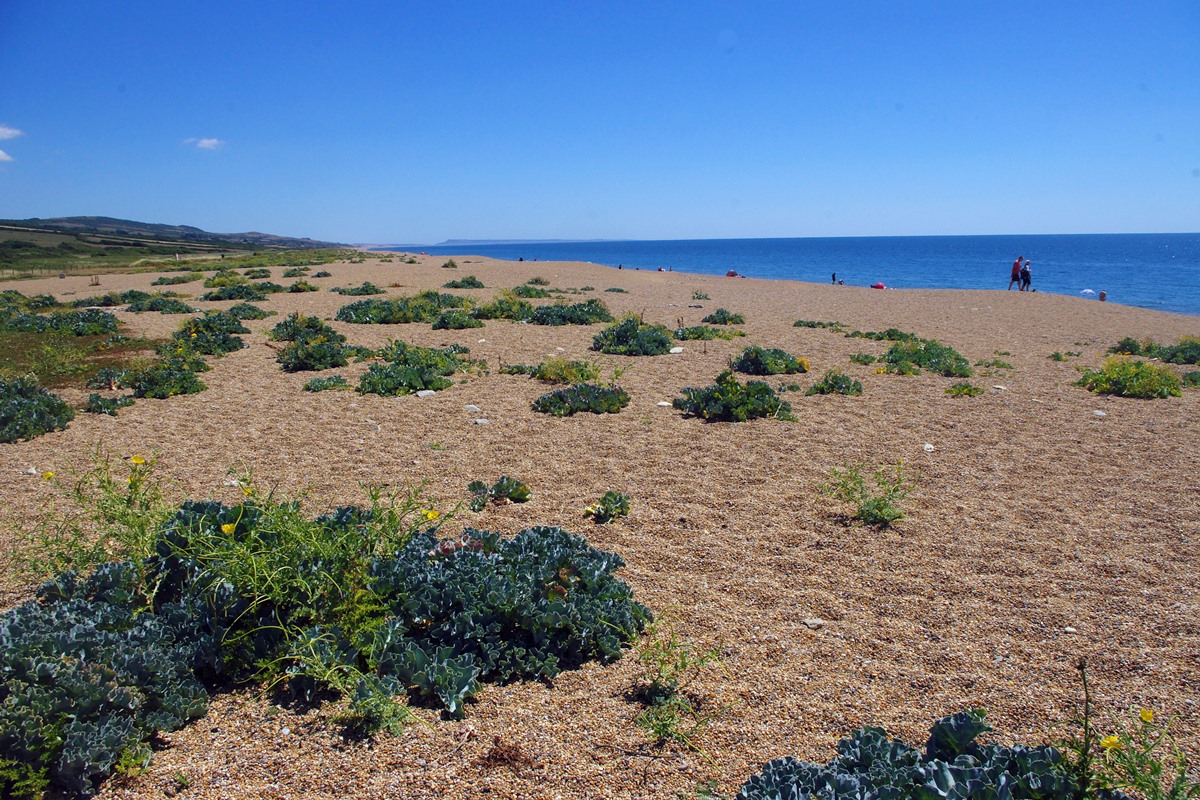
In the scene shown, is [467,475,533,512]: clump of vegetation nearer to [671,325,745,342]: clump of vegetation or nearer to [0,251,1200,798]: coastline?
[0,251,1200,798]: coastline

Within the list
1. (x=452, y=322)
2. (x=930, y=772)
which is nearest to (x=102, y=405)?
(x=452, y=322)

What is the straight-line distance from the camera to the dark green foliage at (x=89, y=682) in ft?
8.05

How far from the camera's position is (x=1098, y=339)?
14.3 m

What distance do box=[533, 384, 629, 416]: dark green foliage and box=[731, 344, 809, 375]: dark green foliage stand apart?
105 inches

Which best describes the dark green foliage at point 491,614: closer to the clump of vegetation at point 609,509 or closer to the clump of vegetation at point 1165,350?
the clump of vegetation at point 609,509

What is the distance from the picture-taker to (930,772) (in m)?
2.31

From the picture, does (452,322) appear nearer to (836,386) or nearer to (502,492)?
(836,386)

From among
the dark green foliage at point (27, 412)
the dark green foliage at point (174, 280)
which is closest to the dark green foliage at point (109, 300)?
the dark green foliage at point (174, 280)

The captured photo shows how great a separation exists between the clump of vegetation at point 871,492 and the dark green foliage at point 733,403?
163 centimetres

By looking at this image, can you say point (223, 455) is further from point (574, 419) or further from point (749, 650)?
point (749, 650)

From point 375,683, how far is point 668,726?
123 cm

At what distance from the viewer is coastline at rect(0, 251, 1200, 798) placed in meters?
2.81

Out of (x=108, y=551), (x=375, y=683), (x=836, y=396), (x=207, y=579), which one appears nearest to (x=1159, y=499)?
(x=836, y=396)

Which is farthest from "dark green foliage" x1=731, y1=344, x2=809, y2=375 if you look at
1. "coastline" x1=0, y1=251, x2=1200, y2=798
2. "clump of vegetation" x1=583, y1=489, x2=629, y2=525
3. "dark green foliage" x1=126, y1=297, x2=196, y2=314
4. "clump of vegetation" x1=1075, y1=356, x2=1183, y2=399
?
"dark green foliage" x1=126, y1=297, x2=196, y2=314
